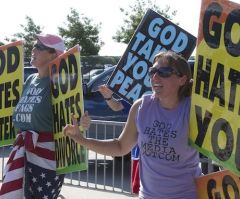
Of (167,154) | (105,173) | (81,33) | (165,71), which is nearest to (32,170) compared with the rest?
(167,154)

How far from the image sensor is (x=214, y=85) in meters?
2.71

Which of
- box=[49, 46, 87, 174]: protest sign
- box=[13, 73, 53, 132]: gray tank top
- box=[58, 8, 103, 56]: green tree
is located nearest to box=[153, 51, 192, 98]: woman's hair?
box=[49, 46, 87, 174]: protest sign

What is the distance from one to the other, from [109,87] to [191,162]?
1.68 metres

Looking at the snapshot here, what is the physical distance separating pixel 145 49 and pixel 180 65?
4.78ft

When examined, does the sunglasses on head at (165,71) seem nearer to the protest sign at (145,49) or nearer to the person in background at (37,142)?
the protest sign at (145,49)

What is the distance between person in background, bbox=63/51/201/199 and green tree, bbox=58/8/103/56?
44.0 metres

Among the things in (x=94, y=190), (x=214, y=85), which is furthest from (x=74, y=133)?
(x=94, y=190)

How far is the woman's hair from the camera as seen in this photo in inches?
114

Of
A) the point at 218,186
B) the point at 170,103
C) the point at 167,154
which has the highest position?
the point at 170,103

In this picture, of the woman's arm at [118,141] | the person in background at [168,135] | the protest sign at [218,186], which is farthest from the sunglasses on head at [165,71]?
the protest sign at [218,186]

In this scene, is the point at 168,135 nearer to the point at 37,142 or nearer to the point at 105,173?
the point at 37,142

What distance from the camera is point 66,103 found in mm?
4199

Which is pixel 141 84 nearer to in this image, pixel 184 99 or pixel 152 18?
pixel 152 18

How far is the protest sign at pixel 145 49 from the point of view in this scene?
13.9 feet
